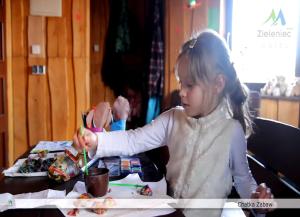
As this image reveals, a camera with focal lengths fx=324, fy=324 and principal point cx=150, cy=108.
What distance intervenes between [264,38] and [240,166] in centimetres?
298

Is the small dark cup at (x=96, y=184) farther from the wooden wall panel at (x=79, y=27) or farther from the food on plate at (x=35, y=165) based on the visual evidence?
the wooden wall panel at (x=79, y=27)

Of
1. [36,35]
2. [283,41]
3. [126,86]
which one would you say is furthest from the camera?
[126,86]

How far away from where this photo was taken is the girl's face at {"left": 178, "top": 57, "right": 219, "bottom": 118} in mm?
1090

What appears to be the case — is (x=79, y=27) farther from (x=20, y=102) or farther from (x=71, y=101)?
(x=20, y=102)

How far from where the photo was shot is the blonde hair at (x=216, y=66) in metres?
1.08

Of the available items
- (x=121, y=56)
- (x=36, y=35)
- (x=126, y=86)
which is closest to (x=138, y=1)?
(x=121, y=56)

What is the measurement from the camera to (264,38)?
3697 millimetres

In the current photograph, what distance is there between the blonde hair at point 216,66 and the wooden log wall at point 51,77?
7.30 feet

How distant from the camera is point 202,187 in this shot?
1.07 metres

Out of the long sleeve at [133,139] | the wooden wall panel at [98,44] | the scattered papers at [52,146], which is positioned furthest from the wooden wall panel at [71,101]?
the long sleeve at [133,139]

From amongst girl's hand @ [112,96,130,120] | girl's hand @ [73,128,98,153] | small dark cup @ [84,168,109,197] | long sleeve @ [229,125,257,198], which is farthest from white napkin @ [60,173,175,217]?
girl's hand @ [112,96,130,120]

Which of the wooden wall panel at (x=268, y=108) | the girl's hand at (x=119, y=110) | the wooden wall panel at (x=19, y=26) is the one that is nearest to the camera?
the girl's hand at (x=119, y=110)

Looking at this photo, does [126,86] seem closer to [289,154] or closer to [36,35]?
[36,35]

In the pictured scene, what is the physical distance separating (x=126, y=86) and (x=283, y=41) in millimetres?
1948
